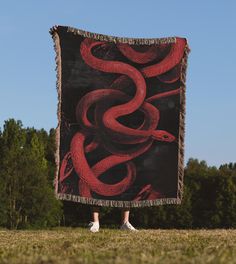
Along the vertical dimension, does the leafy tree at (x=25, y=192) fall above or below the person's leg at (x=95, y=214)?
above

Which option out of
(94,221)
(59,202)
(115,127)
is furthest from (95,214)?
(59,202)

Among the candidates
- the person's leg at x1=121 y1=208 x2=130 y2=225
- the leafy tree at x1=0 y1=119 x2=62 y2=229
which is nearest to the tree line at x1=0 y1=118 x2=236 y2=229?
the leafy tree at x1=0 y1=119 x2=62 y2=229

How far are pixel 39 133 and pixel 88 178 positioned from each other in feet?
324

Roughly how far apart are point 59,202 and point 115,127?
220ft

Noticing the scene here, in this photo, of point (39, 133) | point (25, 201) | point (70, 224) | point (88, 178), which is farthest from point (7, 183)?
point (88, 178)

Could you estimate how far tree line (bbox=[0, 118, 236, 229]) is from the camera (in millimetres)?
88438

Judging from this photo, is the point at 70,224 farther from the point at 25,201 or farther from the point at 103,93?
the point at 103,93

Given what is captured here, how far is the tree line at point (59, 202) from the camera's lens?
88.4 metres

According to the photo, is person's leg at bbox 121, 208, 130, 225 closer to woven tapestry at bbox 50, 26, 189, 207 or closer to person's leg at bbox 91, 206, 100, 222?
woven tapestry at bbox 50, 26, 189, 207

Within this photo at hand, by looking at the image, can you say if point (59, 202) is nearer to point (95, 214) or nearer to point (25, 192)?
point (25, 192)

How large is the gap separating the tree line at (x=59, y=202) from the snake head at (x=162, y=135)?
56.3m

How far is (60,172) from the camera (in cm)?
2697

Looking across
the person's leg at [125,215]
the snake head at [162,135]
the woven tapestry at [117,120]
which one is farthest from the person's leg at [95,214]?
the snake head at [162,135]

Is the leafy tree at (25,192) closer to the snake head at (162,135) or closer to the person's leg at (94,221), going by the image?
the person's leg at (94,221)
